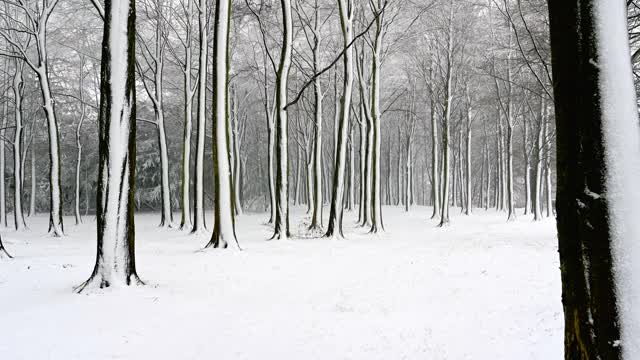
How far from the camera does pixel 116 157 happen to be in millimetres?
6094

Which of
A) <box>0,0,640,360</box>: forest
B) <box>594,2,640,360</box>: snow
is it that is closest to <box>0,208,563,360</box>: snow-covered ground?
<box>0,0,640,360</box>: forest

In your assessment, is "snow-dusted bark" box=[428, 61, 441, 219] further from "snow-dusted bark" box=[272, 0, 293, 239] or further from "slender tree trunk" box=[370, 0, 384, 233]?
"snow-dusted bark" box=[272, 0, 293, 239]

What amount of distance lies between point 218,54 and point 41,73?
958 centimetres

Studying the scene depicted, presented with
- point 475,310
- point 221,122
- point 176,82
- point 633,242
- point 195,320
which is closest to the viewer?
point 633,242

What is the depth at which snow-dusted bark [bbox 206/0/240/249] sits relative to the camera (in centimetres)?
1009

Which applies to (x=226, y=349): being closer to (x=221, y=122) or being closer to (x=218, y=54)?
(x=221, y=122)

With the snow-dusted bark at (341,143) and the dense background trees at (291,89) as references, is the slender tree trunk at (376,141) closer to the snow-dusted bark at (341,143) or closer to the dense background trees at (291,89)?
the dense background trees at (291,89)

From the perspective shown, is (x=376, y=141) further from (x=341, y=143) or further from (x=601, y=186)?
(x=601, y=186)

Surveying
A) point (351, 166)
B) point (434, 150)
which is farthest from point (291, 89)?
point (434, 150)

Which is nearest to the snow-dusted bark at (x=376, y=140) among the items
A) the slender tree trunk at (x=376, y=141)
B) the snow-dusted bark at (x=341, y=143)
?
the slender tree trunk at (x=376, y=141)

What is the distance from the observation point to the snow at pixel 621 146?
6.21 feet

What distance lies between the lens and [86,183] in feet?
109

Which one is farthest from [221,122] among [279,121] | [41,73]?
[41,73]

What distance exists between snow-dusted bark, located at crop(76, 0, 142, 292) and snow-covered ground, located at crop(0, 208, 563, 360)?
439 millimetres
